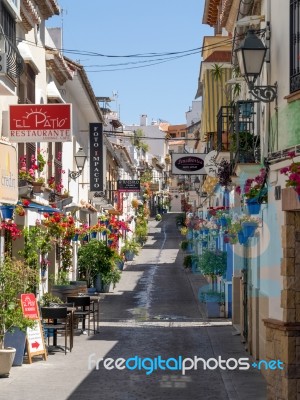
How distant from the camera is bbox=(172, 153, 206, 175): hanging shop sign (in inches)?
1061

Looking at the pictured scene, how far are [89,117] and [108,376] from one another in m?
23.0

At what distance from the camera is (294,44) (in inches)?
498

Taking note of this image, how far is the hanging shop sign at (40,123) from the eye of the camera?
57.5 ft

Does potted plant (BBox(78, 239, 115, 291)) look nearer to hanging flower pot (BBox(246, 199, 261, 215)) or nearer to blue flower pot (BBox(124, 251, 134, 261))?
blue flower pot (BBox(124, 251, 134, 261))

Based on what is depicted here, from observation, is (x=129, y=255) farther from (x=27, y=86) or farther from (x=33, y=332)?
(x=33, y=332)

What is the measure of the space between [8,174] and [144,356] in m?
4.94

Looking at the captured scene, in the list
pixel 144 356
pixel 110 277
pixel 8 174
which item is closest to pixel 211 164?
pixel 144 356

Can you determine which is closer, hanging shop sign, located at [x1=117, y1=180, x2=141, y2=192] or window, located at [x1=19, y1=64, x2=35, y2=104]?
window, located at [x1=19, y1=64, x2=35, y2=104]

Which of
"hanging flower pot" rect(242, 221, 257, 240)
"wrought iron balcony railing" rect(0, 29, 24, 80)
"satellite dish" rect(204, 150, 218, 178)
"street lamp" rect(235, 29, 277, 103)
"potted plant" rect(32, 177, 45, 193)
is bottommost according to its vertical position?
"hanging flower pot" rect(242, 221, 257, 240)

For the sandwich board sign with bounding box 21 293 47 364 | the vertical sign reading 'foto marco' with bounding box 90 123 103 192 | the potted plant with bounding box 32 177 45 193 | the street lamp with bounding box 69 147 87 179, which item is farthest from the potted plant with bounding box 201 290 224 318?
the vertical sign reading 'foto marco' with bounding box 90 123 103 192

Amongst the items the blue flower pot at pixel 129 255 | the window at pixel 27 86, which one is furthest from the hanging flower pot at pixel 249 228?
the blue flower pot at pixel 129 255

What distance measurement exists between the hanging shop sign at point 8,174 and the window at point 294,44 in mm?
5300

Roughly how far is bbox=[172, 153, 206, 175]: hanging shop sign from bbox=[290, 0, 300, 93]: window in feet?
46.7

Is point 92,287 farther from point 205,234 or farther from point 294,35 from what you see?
point 294,35
